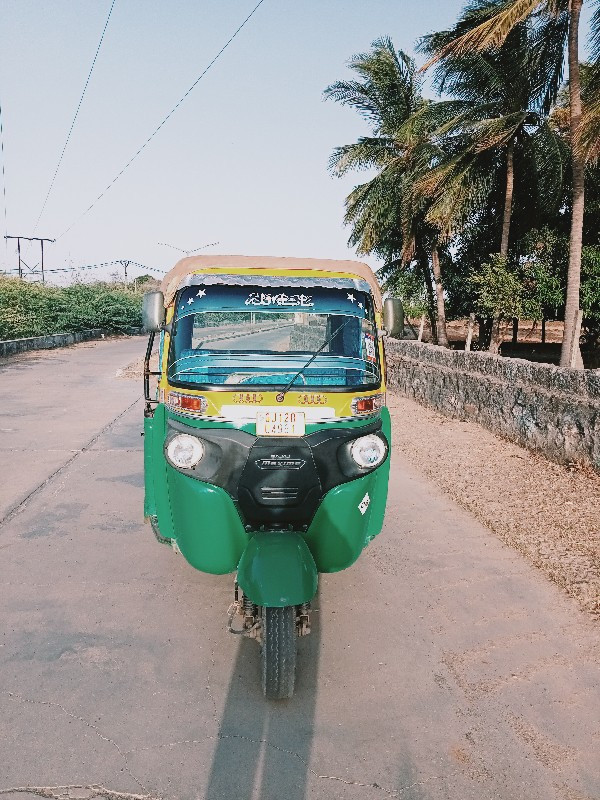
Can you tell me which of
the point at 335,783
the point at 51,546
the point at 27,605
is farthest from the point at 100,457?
the point at 335,783

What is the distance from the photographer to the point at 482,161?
1745cm

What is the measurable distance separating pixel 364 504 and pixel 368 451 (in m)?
0.34

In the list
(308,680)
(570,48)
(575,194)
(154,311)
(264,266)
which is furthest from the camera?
(575,194)

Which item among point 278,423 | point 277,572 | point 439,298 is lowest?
point 277,572

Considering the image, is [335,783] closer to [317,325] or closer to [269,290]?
[269,290]

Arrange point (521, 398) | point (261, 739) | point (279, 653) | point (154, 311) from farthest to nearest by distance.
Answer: point (521, 398), point (154, 311), point (279, 653), point (261, 739)

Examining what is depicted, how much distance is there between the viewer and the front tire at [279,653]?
128 inches

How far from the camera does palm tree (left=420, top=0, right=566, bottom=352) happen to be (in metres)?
15.4

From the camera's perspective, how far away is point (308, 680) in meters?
3.50

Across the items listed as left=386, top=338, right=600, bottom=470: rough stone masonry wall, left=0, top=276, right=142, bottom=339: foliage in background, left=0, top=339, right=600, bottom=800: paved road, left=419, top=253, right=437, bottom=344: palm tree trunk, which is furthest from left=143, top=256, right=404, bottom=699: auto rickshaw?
left=419, top=253, right=437, bottom=344: palm tree trunk

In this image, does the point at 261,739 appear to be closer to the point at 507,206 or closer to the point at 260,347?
the point at 260,347

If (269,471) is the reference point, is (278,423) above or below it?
above

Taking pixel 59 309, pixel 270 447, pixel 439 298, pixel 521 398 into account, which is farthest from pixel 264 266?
pixel 59 309

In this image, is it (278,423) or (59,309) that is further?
(59,309)
